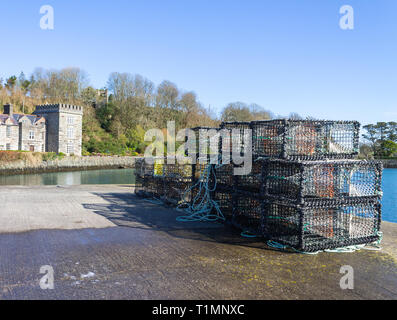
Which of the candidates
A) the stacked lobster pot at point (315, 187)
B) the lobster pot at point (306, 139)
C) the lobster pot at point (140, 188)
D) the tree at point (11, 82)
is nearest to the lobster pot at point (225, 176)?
the stacked lobster pot at point (315, 187)

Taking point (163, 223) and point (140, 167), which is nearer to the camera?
point (163, 223)

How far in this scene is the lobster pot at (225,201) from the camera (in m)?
8.00

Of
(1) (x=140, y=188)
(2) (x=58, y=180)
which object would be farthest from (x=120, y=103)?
(1) (x=140, y=188)

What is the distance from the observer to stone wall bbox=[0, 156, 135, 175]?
138 ft

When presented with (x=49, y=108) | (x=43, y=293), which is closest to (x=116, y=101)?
(x=49, y=108)

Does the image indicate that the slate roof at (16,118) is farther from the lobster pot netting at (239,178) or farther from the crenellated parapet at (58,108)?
the lobster pot netting at (239,178)

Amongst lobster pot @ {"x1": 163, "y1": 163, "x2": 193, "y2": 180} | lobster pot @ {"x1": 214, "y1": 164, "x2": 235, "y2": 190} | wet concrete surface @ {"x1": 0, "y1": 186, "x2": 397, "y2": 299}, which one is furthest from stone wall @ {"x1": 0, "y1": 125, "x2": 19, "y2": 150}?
lobster pot @ {"x1": 214, "y1": 164, "x2": 235, "y2": 190}

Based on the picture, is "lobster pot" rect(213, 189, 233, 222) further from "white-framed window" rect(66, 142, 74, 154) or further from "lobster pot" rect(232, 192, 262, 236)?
"white-framed window" rect(66, 142, 74, 154)

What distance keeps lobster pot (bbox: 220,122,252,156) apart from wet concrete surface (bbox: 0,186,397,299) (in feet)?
6.01

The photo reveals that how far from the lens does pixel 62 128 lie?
2095 inches

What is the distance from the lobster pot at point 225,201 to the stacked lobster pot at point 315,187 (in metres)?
1.18

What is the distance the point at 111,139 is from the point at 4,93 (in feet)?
68.4

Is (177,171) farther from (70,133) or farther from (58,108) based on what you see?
(70,133)

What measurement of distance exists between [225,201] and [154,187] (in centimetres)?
410
